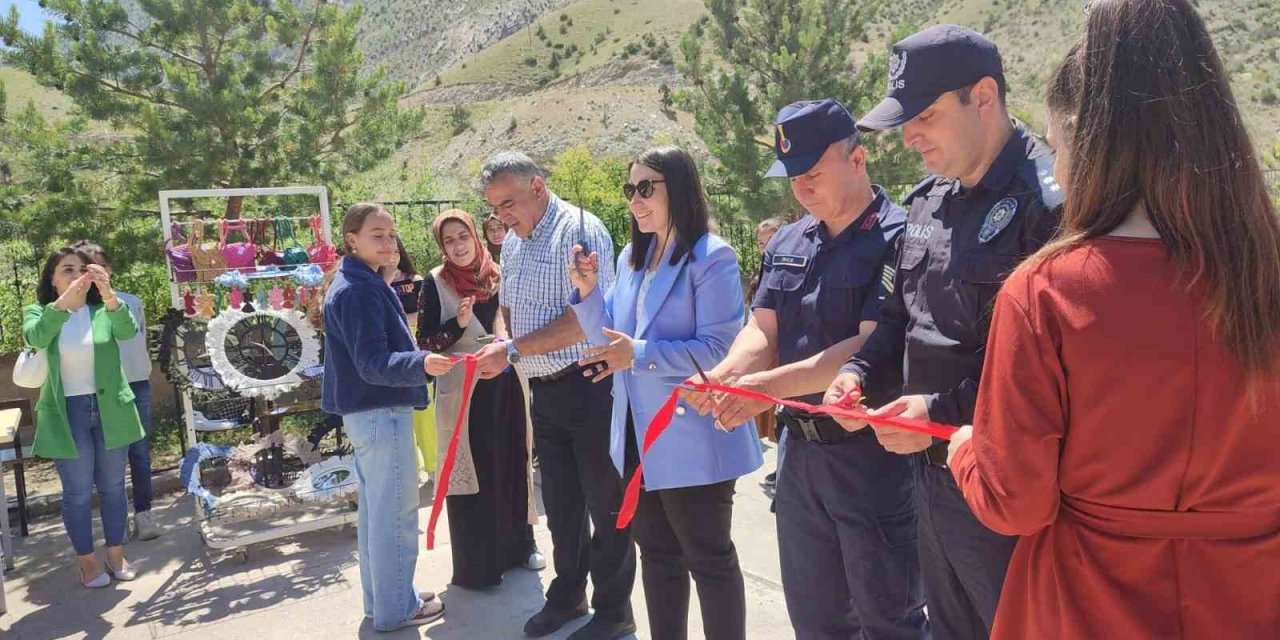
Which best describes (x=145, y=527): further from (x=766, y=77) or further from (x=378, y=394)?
(x=766, y=77)

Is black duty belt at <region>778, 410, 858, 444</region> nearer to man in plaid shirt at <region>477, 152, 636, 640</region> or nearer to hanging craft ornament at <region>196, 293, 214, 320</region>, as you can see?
man in plaid shirt at <region>477, 152, 636, 640</region>

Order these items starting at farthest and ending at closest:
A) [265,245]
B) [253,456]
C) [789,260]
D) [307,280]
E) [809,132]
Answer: [265,245] → [253,456] → [307,280] → [789,260] → [809,132]

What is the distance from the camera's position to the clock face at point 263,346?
16.8 feet

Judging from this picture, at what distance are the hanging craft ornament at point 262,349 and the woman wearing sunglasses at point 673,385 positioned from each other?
276 centimetres

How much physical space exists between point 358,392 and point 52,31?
5.90 metres

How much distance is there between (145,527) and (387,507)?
8.80 ft

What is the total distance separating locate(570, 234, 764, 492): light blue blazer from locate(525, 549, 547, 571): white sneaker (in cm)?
187

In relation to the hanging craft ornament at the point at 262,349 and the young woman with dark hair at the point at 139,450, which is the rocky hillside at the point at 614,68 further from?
the young woman with dark hair at the point at 139,450

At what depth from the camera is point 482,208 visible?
11.4 m

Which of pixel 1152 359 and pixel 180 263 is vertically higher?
pixel 180 263

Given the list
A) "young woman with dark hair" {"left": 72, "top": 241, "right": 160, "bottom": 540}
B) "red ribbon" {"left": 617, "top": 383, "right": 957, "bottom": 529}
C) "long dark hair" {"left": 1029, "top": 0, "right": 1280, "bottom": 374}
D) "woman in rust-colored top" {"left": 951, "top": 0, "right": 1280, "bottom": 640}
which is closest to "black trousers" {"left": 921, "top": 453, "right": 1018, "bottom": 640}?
"red ribbon" {"left": 617, "top": 383, "right": 957, "bottom": 529}

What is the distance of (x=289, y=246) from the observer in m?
5.50

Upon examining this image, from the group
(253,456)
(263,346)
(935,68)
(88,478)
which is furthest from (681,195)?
(88,478)

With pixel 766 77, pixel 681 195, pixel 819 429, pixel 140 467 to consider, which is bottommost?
pixel 140 467
